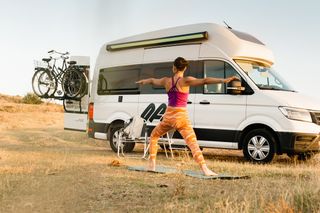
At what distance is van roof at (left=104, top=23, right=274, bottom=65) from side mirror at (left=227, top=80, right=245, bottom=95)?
2.14ft

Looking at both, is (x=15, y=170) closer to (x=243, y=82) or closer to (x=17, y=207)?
(x=17, y=207)

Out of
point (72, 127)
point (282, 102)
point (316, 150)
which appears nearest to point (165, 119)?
point (282, 102)

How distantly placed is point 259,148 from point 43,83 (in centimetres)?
832

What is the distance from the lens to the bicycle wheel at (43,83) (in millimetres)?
16344

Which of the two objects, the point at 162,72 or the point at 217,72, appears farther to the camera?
the point at 162,72

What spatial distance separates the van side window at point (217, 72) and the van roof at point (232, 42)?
0.89 feet

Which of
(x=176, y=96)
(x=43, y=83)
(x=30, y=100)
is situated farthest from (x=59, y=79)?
(x=30, y=100)

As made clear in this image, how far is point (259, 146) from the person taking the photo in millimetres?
10789

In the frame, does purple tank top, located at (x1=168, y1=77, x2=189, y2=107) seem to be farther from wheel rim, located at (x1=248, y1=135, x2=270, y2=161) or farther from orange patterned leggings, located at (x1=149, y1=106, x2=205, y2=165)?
wheel rim, located at (x1=248, y1=135, x2=270, y2=161)

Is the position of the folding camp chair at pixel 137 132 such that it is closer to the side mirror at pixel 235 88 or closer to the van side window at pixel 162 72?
the van side window at pixel 162 72

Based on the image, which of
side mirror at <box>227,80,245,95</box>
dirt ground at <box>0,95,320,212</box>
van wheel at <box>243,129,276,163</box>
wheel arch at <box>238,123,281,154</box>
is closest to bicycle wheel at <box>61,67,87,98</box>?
dirt ground at <box>0,95,320,212</box>

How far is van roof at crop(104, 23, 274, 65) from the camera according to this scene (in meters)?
11.3

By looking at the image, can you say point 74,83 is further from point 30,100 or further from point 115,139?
point 30,100

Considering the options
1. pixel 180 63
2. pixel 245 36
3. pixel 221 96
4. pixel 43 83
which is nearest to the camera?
pixel 180 63
